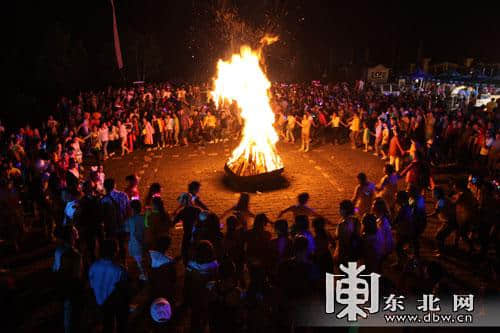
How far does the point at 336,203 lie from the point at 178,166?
6629 mm

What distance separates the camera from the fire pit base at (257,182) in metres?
13.0

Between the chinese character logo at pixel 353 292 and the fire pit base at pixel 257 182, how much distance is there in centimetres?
687

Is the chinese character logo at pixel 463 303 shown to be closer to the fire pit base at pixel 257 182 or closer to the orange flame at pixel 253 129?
the fire pit base at pixel 257 182

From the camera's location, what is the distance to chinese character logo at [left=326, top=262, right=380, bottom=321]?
571 cm

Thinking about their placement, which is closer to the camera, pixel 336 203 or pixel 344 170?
pixel 336 203

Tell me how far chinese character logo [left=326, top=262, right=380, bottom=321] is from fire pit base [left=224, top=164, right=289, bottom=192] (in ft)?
22.5

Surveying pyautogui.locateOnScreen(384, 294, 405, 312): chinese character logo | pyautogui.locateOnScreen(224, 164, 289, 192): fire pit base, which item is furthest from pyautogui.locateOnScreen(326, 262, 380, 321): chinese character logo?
pyautogui.locateOnScreen(224, 164, 289, 192): fire pit base

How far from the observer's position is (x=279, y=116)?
2072 centimetres

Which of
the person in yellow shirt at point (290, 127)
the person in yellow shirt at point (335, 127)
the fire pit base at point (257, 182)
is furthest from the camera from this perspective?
the person in yellow shirt at point (290, 127)

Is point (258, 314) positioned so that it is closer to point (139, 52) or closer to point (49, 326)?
point (49, 326)

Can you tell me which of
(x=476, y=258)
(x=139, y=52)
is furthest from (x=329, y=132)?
(x=139, y=52)

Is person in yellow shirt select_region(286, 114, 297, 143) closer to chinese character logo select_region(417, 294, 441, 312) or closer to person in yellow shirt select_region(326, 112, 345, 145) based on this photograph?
person in yellow shirt select_region(326, 112, 345, 145)

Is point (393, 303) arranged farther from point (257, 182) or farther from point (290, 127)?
point (290, 127)

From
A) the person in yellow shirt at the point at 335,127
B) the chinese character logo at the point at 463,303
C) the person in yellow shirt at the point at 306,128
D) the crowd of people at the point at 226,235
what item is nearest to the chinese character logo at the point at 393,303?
the crowd of people at the point at 226,235
